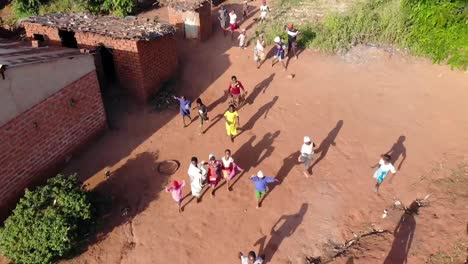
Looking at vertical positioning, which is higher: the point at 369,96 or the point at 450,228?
the point at 369,96

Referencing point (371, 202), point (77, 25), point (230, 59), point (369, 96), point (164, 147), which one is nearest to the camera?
point (371, 202)

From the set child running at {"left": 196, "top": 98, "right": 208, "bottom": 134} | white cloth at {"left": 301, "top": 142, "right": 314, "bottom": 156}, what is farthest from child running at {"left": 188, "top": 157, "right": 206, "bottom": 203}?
white cloth at {"left": 301, "top": 142, "right": 314, "bottom": 156}

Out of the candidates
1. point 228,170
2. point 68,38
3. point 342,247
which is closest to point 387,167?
point 342,247

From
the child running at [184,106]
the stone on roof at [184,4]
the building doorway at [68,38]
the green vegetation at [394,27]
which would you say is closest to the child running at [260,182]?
the child running at [184,106]

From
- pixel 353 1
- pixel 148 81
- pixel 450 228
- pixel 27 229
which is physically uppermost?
pixel 353 1

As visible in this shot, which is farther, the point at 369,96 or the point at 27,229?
the point at 369,96

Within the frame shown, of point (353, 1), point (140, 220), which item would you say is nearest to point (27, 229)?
point (140, 220)

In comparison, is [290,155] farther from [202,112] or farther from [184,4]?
[184,4]

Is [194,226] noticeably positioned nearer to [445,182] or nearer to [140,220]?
[140,220]
